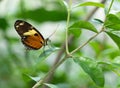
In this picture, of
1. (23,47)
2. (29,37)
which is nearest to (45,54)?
(29,37)

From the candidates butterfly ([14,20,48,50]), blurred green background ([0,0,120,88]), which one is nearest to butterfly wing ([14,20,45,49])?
butterfly ([14,20,48,50])

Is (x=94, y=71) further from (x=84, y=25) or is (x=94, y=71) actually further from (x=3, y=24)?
(x=3, y=24)

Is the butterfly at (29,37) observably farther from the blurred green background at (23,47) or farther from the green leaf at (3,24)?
the green leaf at (3,24)

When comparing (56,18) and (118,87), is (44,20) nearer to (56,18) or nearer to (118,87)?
(56,18)

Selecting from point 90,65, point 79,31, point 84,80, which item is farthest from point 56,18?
point 90,65

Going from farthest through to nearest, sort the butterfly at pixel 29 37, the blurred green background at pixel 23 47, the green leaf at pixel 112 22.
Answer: the blurred green background at pixel 23 47 → the butterfly at pixel 29 37 → the green leaf at pixel 112 22

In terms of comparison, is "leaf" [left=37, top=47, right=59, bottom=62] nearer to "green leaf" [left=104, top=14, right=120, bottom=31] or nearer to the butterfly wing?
the butterfly wing

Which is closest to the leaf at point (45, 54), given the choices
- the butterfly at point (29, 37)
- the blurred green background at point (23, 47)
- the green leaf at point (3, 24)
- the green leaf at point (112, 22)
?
the butterfly at point (29, 37)
